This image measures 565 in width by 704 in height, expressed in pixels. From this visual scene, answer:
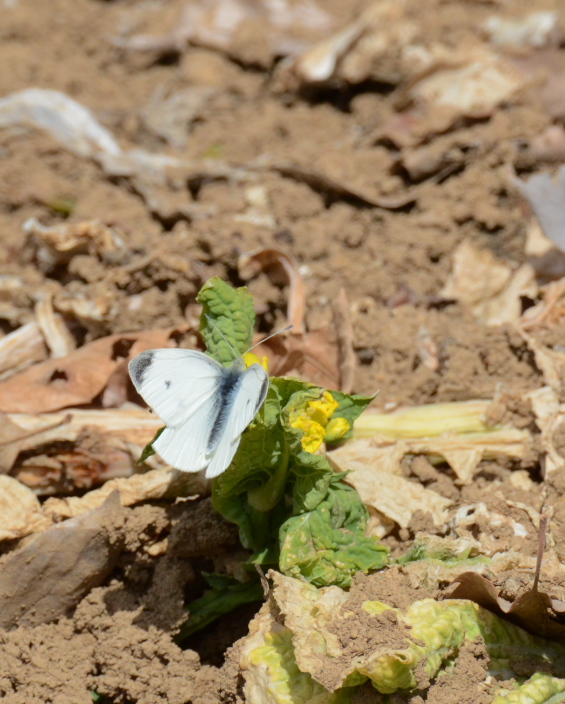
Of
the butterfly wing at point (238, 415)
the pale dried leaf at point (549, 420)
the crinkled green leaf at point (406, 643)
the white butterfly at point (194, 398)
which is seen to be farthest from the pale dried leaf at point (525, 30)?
the crinkled green leaf at point (406, 643)

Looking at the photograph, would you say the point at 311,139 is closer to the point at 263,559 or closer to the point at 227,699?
the point at 263,559

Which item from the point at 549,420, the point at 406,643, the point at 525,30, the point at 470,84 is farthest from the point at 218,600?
the point at 525,30

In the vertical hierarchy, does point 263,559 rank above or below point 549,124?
below

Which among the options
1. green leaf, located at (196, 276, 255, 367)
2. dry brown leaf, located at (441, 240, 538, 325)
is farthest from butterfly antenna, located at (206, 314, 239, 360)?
dry brown leaf, located at (441, 240, 538, 325)

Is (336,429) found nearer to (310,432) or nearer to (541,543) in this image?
(310,432)

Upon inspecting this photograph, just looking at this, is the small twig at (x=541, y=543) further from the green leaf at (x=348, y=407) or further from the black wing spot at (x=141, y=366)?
the black wing spot at (x=141, y=366)

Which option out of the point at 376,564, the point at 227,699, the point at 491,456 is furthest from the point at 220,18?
the point at 227,699

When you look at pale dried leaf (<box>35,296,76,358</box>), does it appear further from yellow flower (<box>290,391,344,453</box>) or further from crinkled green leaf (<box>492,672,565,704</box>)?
crinkled green leaf (<box>492,672,565,704</box>)
